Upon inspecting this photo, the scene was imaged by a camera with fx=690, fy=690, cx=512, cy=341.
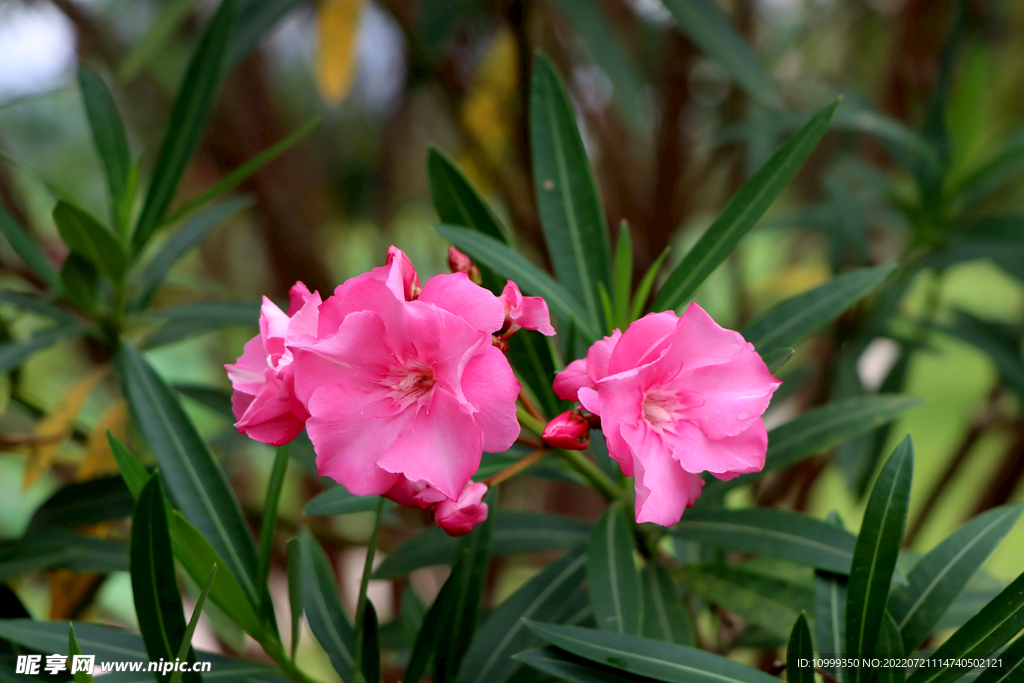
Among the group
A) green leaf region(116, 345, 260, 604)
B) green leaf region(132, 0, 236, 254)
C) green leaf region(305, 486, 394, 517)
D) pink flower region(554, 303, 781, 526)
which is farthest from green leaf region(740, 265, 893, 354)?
green leaf region(132, 0, 236, 254)

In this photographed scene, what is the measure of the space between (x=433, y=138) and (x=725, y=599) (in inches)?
96.5

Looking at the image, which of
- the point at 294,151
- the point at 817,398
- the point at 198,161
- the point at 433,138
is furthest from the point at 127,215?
the point at 433,138

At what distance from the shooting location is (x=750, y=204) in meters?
0.71

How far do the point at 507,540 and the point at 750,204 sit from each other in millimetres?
520

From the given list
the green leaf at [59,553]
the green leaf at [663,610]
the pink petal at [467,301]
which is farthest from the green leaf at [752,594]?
the green leaf at [59,553]

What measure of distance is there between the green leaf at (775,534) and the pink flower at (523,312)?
1.20 ft

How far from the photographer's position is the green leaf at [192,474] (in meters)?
0.73

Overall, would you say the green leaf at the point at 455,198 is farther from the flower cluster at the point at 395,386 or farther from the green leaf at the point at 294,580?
the green leaf at the point at 294,580

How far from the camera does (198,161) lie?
247 cm

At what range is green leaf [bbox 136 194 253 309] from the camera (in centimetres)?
104

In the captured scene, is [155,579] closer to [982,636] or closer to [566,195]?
[566,195]

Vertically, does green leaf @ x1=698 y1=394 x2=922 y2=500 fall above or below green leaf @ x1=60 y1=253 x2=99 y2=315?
below

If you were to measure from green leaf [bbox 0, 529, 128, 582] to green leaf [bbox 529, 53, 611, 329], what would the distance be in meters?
0.65

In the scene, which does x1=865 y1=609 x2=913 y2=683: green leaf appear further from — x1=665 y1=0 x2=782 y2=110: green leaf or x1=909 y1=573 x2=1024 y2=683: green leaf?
x1=665 y1=0 x2=782 y2=110: green leaf
